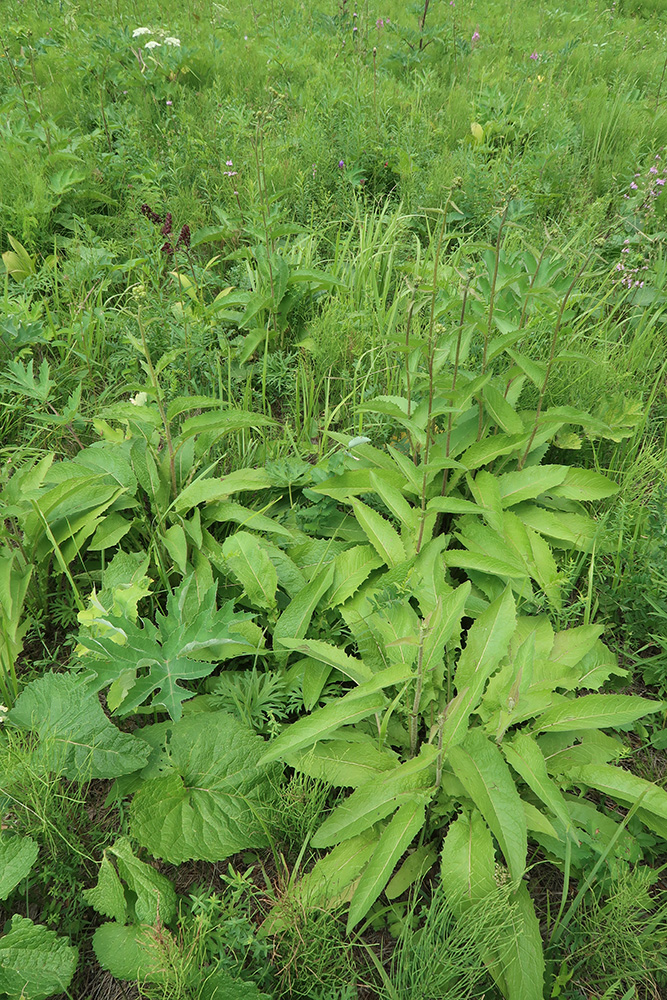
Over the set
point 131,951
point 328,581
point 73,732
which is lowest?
point 131,951

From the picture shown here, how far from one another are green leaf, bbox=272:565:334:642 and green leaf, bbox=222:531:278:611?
6 cm

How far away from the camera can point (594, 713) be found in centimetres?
162

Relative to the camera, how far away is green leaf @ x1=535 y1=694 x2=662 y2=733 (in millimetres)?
1599

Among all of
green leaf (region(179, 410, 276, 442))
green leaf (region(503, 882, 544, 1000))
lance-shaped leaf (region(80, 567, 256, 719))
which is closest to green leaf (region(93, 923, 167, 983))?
lance-shaped leaf (region(80, 567, 256, 719))

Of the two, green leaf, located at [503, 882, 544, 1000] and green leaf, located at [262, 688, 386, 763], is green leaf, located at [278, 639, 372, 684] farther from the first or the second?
green leaf, located at [503, 882, 544, 1000]

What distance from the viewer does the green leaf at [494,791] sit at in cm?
138

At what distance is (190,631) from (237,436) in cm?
110

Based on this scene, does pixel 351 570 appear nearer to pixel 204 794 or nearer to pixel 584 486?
pixel 204 794

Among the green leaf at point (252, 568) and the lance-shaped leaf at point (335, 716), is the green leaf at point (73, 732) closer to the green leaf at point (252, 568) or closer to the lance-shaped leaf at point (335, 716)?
the lance-shaped leaf at point (335, 716)

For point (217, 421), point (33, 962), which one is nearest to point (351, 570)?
point (217, 421)

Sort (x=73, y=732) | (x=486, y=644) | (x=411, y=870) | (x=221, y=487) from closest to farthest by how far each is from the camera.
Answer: (x=411, y=870), (x=73, y=732), (x=486, y=644), (x=221, y=487)

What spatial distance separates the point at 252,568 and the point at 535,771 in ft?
3.22

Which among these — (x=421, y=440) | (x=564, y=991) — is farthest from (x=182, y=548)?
(x=564, y=991)

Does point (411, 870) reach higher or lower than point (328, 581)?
lower
